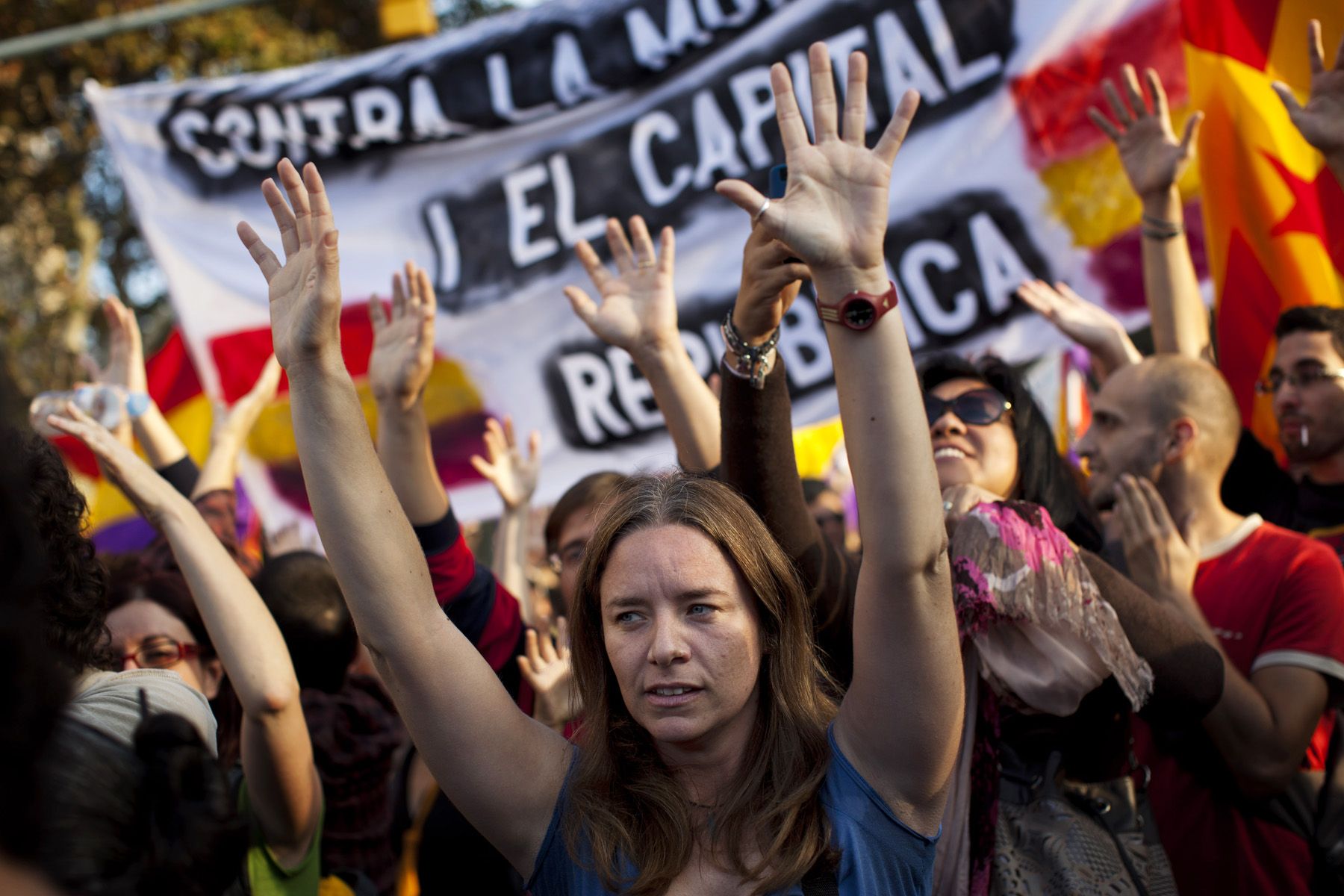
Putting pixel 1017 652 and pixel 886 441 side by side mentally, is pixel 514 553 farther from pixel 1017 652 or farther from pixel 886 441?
pixel 886 441

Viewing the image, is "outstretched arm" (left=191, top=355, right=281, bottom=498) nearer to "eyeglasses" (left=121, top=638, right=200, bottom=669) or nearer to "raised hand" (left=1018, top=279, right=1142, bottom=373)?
"eyeglasses" (left=121, top=638, right=200, bottom=669)

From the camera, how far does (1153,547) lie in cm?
281

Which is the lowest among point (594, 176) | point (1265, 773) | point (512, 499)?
point (1265, 773)

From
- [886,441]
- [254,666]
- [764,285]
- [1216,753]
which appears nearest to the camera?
[886,441]

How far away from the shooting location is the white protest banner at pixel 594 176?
13.6 ft

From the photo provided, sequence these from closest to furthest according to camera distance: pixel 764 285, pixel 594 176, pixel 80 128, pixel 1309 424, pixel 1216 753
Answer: pixel 764 285, pixel 1216 753, pixel 1309 424, pixel 594 176, pixel 80 128

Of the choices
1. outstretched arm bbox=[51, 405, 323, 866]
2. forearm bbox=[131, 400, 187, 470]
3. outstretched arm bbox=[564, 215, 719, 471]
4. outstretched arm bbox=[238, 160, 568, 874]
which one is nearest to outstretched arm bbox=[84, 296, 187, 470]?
forearm bbox=[131, 400, 187, 470]

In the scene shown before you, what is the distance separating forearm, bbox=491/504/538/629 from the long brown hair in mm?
1782

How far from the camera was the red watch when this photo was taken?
162cm

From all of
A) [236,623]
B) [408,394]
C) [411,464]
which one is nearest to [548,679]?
[411,464]

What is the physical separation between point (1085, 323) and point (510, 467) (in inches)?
71.0

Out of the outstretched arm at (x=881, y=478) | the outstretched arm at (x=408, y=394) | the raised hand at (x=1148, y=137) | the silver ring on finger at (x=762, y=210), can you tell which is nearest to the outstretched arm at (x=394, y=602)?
the outstretched arm at (x=881, y=478)

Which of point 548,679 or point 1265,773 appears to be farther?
point 548,679

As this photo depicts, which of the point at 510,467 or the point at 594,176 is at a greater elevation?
the point at 594,176
